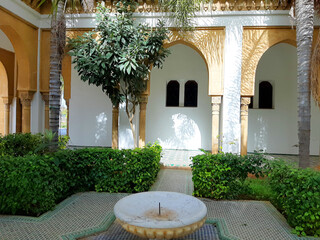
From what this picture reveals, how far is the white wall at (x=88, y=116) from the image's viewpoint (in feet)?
36.1

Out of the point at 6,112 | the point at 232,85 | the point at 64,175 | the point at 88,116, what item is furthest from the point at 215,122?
the point at 6,112

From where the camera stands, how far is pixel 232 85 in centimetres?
718

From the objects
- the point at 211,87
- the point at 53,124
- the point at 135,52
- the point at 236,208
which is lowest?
the point at 236,208

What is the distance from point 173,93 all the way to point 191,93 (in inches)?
33.4

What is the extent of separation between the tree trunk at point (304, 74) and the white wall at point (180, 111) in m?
5.88

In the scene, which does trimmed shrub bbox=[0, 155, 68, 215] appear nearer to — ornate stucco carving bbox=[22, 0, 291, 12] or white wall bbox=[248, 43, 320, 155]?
ornate stucco carving bbox=[22, 0, 291, 12]

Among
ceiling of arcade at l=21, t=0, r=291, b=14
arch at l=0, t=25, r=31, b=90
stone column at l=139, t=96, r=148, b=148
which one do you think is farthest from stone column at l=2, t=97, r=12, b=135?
stone column at l=139, t=96, r=148, b=148

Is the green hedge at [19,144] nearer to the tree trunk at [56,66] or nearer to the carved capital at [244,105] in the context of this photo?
the tree trunk at [56,66]

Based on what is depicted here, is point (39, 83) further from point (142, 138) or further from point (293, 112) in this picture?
point (293, 112)

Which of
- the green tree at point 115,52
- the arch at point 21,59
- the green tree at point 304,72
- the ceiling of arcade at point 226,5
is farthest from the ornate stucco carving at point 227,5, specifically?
the green tree at point 304,72

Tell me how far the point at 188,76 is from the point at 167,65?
112cm

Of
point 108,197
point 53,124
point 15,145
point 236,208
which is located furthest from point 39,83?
point 236,208

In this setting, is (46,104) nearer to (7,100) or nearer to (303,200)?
(7,100)

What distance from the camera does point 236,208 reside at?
4344 mm
